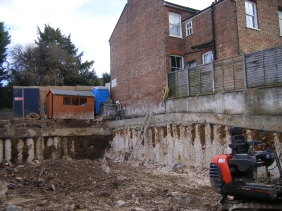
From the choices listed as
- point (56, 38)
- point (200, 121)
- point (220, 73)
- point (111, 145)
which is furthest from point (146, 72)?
point (56, 38)

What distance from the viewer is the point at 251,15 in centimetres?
1738

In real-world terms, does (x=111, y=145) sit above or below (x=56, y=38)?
below

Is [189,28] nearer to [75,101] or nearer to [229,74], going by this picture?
[229,74]

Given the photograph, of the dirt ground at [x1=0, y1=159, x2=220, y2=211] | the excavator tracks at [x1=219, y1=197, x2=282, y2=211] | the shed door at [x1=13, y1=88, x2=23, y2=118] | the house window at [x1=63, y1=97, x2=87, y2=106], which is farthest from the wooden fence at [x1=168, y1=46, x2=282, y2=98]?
the shed door at [x1=13, y1=88, x2=23, y2=118]

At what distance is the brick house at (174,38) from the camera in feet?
55.6

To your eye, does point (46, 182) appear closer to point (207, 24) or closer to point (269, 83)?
point (269, 83)

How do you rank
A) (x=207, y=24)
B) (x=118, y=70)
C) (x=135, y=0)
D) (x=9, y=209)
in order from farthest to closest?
1. (x=118, y=70)
2. (x=135, y=0)
3. (x=207, y=24)
4. (x=9, y=209)

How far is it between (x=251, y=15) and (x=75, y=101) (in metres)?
13.8

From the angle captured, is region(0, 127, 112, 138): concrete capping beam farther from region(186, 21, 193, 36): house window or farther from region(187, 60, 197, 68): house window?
region(186, 21, 193, 36): house window

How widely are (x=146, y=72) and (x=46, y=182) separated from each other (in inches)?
475

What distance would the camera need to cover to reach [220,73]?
14414mm

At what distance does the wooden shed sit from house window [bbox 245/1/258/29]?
12.7 metres

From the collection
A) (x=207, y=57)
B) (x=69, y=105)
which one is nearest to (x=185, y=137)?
(x=207, y=57)

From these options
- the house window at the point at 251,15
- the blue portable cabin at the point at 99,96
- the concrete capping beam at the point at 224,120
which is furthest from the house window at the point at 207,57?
the blue portable cabin at the point at 99,96
